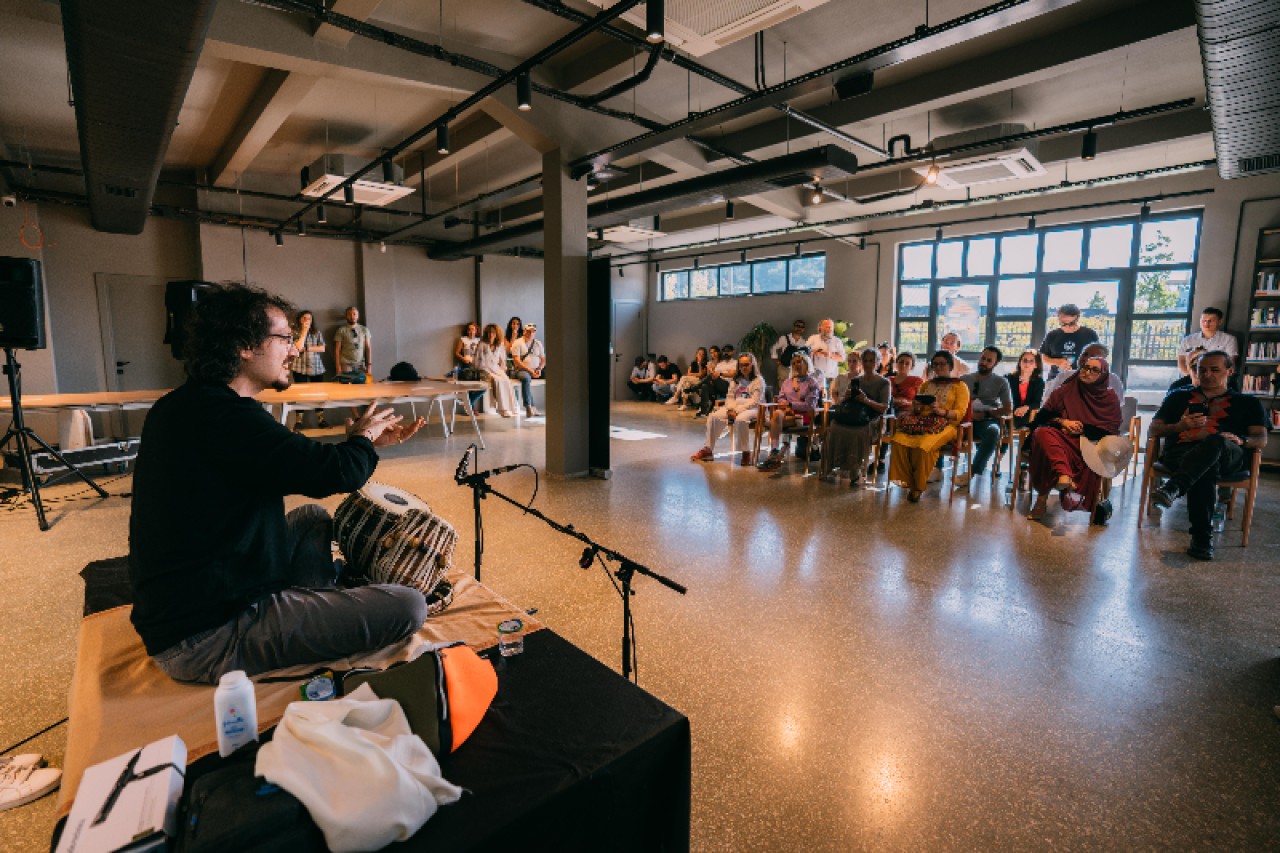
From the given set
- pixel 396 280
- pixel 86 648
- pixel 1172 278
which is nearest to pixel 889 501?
pixel 86 648

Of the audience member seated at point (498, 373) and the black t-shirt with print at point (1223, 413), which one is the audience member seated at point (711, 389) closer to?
the audience member seated at point (498, 373)

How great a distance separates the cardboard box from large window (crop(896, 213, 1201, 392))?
9.81 meters

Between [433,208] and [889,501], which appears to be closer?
[889,501]

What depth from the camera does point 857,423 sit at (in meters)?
5.54

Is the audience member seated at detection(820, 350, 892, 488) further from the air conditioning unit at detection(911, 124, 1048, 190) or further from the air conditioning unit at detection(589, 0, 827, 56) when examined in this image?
the air conditioning unit at detection(589, 0, 827, 56)

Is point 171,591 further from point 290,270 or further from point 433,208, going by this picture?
point 433,208

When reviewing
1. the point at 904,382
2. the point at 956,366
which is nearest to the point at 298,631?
the point at 904,382

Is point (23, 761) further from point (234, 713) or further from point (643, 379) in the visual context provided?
point (643, 379)

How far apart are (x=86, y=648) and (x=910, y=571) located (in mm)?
3589

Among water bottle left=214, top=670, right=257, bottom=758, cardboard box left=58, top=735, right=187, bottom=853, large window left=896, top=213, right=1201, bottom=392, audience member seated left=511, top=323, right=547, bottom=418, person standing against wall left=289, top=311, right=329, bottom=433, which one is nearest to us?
cardboard box left=58, top=735, right=187, bottom=853

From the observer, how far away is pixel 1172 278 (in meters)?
7.43

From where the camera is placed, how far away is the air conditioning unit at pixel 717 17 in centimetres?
304

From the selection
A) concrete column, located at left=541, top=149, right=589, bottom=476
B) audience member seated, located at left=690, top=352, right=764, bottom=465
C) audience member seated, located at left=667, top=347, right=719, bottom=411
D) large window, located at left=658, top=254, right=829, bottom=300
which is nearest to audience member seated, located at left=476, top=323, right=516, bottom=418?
audience member seated, located at left=667, top=347, right=719, bottom=411

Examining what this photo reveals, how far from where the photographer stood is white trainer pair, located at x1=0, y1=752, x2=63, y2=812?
5.43 feet
